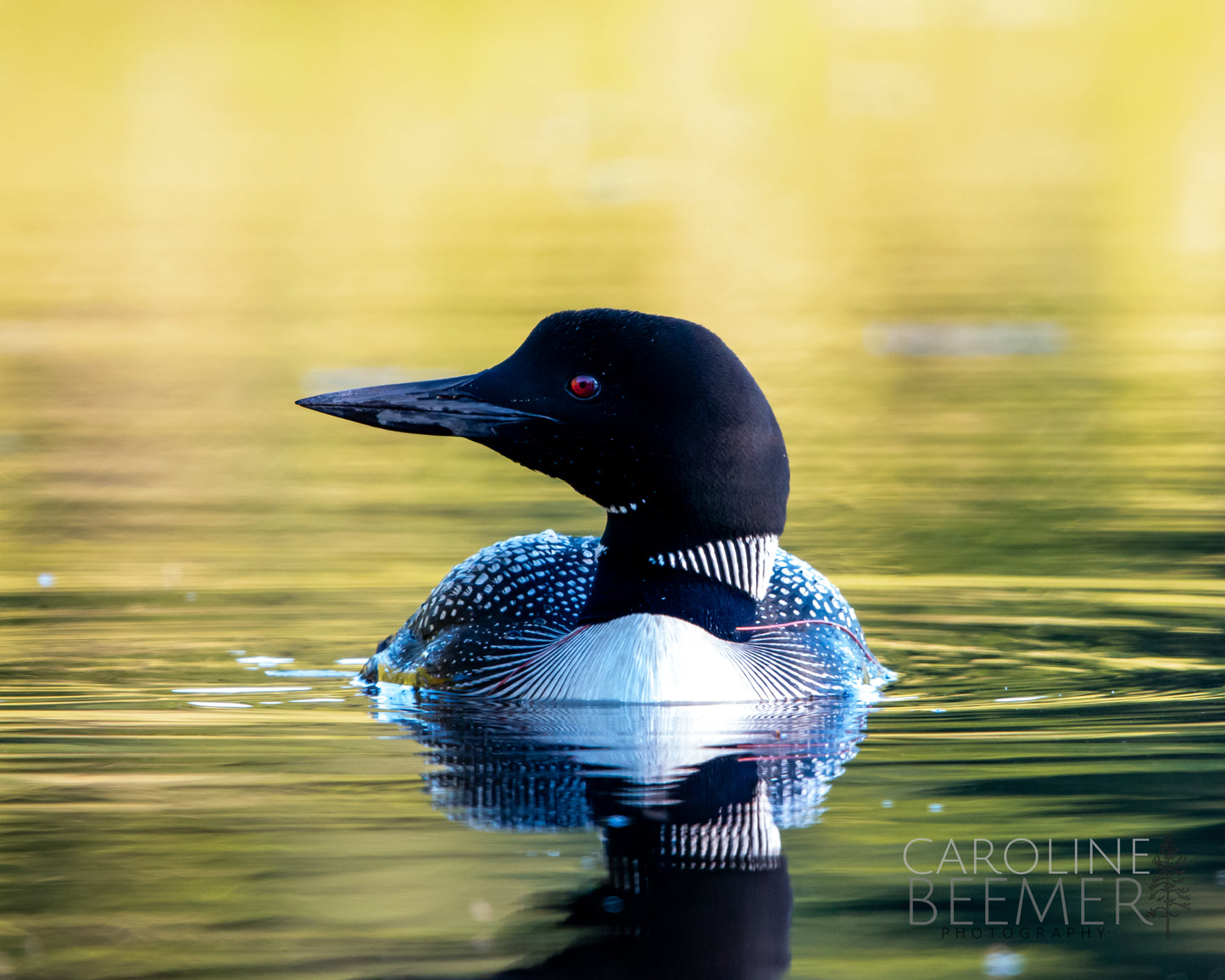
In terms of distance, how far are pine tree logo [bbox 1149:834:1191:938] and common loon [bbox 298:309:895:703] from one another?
1530 millimetres

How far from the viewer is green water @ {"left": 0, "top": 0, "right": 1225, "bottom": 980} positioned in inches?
164

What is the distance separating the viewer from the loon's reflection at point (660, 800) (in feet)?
12.4

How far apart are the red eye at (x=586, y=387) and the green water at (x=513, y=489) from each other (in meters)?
0.95

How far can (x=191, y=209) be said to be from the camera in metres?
21.7

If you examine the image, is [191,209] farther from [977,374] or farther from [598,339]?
[598,339]

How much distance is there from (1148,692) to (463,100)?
2674 centimetres

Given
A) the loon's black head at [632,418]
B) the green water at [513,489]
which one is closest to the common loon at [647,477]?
the loon's black head at [632,418]

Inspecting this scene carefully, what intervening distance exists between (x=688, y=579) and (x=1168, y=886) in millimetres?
1889

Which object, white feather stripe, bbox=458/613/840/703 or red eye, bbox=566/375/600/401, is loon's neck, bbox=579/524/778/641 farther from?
red eye, bbox=566/375/600/401

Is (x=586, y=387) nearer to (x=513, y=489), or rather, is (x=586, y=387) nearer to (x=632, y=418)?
(x=632, y=418)

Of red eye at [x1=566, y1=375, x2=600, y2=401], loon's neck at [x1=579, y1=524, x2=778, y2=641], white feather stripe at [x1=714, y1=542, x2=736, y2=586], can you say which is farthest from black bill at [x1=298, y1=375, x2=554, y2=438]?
white feather stripe at [x1=714, y1=542, x2=736, y2=586]

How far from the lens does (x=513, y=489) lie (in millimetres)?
9391

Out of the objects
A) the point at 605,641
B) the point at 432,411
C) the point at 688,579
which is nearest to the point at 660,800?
the point at 605,641

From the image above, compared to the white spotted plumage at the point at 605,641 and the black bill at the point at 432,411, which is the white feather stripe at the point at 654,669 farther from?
the black bill at the point at 432,411
